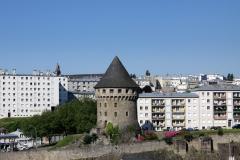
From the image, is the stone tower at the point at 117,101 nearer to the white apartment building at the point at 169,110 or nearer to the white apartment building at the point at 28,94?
the white apartment building at the point at 169,110

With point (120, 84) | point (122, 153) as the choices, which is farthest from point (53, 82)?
point (122, 153)

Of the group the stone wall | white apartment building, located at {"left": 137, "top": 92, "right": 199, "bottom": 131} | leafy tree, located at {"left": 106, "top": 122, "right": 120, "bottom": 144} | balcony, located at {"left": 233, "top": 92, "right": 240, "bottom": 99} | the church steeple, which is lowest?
the stone wall

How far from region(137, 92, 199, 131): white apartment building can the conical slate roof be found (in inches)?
791

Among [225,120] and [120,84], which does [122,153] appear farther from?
[225,120]

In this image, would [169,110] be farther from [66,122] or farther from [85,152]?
[85,152]

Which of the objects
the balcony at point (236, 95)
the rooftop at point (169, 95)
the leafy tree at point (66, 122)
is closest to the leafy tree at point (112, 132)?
the leafy tree at point (66, 122)

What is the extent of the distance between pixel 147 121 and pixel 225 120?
1187 centimetres

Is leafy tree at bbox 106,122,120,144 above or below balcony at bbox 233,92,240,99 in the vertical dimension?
below

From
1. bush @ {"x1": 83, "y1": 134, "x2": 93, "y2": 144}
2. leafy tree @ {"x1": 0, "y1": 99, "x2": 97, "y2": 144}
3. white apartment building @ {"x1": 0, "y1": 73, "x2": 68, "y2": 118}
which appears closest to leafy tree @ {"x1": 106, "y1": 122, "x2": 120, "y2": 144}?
bush @ {"x1": 83, "y1": 134, "x2": 93, "y2": 144}

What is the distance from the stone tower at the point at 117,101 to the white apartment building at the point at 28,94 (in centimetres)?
7434

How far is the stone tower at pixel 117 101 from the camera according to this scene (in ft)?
225

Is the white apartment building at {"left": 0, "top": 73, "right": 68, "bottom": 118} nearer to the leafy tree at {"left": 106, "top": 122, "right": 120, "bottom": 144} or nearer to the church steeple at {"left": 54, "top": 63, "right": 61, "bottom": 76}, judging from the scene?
the church steeple at {"left": 54, "top": 63, "right": 61, "bottom": 76}

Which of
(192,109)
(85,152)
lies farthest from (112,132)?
(192,109)

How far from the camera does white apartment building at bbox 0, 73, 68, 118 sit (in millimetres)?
142625
